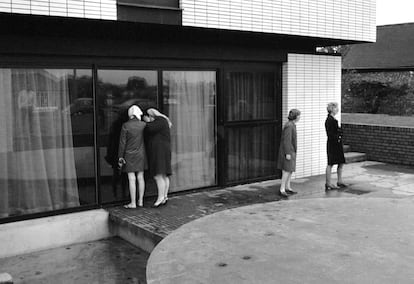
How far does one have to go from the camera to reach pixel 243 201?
844 cm

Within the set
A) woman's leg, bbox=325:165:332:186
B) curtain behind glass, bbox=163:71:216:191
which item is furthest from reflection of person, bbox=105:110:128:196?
woman's leg, bbox=325:165:332:186

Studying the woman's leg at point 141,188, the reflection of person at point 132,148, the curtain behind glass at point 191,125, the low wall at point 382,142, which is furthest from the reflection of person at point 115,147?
the low wall at point 382,142

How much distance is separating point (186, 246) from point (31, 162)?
3626 millimetres

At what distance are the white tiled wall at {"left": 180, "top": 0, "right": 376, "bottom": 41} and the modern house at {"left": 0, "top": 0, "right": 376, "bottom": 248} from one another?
20 mm

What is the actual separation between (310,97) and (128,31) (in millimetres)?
4456

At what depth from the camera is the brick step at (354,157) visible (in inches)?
509

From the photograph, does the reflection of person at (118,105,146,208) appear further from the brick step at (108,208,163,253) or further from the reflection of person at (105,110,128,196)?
the brick step at (108,208,163,253)

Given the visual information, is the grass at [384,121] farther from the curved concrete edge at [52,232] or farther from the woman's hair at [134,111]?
the curved concrete edge at [52,232]

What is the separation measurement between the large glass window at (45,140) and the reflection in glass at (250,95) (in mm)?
2873

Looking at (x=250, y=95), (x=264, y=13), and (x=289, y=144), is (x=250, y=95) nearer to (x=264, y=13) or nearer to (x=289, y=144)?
(x=289, y=144)

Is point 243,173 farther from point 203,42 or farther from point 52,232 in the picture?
point 52,232

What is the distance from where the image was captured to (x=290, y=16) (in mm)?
9000

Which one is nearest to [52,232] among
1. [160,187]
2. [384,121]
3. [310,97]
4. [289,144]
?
[160,187]

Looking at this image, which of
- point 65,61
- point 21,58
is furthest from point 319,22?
point 21,58
